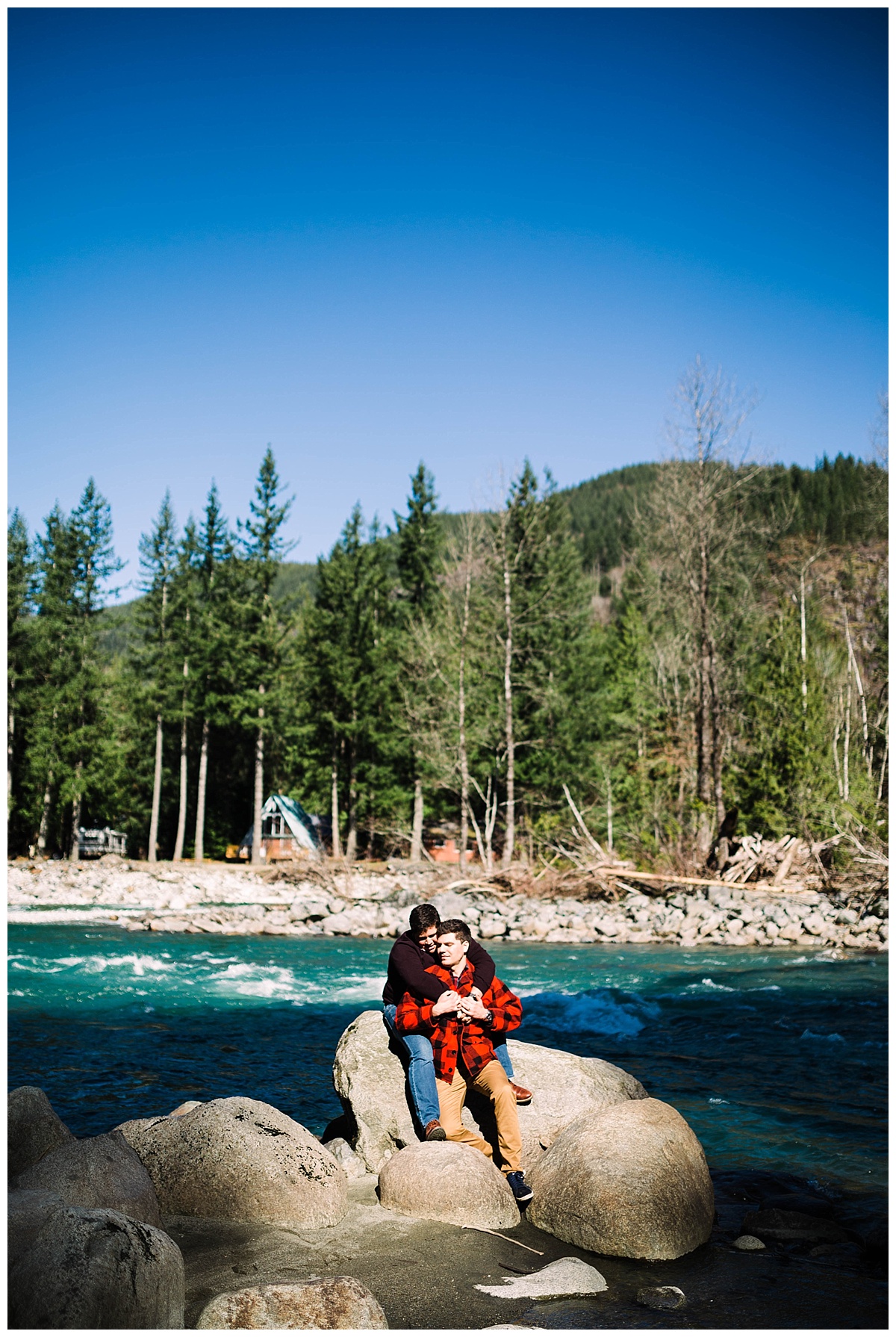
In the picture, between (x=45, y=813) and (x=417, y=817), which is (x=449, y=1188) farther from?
(x=45, y=813)

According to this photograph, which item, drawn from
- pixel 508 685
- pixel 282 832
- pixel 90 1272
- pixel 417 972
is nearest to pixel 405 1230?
pixel 417 972

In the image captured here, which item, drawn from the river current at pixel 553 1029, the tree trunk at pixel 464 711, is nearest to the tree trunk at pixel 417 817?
the tree trunk at pixel 464 711

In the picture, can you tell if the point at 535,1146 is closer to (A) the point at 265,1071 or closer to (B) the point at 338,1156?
(B) the point at 338,1156

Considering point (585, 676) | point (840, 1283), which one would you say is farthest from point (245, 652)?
point (840, 1283)

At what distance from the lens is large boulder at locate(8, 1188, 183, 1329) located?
117 inches

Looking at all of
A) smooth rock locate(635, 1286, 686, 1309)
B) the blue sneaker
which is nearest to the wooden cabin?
the blue sneaker

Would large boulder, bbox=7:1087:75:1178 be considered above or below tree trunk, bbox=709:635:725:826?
below

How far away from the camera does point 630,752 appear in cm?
3394

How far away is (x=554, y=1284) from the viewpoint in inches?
159

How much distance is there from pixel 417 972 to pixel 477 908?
554 inches

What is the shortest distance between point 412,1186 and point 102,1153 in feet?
5.35

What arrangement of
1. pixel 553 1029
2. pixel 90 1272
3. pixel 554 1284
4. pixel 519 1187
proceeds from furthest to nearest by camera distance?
pixel 553 1029 < pixel 519 1187 < pixel 554 1284 < pixel 90 1272

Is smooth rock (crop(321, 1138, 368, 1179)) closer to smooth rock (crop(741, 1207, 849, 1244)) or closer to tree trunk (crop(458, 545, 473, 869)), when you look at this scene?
smooth rock (crop(741, 1207, 849, 1244))

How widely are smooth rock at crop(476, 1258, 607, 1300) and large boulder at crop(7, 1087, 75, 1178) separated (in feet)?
8.12
